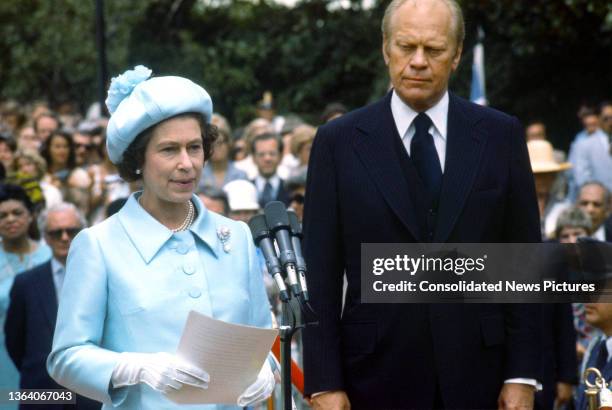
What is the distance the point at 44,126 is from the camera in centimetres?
1498

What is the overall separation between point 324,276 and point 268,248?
672 mm

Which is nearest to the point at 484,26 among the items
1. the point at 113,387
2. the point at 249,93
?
the point at 249,93

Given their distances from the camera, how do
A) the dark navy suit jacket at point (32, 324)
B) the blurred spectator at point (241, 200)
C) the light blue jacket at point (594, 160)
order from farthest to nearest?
the light blue jacket at point (594, 160) → the blurred spectator at point (241, 200) → the dark navy suit jacket at point (32, 324)

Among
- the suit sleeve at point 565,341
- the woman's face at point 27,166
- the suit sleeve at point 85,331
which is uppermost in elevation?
the woman's face at point 27,166

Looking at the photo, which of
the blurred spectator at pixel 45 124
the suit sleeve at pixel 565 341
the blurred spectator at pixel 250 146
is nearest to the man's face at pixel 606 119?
the blurred spectator at pixel 250 146

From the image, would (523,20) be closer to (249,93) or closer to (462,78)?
(462,78)

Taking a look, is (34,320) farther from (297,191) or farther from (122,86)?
(122,86)

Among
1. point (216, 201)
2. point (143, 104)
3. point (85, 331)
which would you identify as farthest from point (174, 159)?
point (216, 201)

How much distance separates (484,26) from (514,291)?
14.3 m

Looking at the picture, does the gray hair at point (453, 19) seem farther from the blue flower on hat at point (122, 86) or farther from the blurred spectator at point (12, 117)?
the blurred spectator at point (12, 117)

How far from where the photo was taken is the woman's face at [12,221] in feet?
29.1

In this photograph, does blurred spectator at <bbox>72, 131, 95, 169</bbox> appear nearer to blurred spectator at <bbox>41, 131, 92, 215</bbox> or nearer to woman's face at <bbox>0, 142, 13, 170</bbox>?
blurred spectator at <bbox>41, 131, 92, 215</bbox>

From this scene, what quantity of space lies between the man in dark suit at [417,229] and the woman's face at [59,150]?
8.15 meters

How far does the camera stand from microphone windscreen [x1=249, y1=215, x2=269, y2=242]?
14.9 ft
